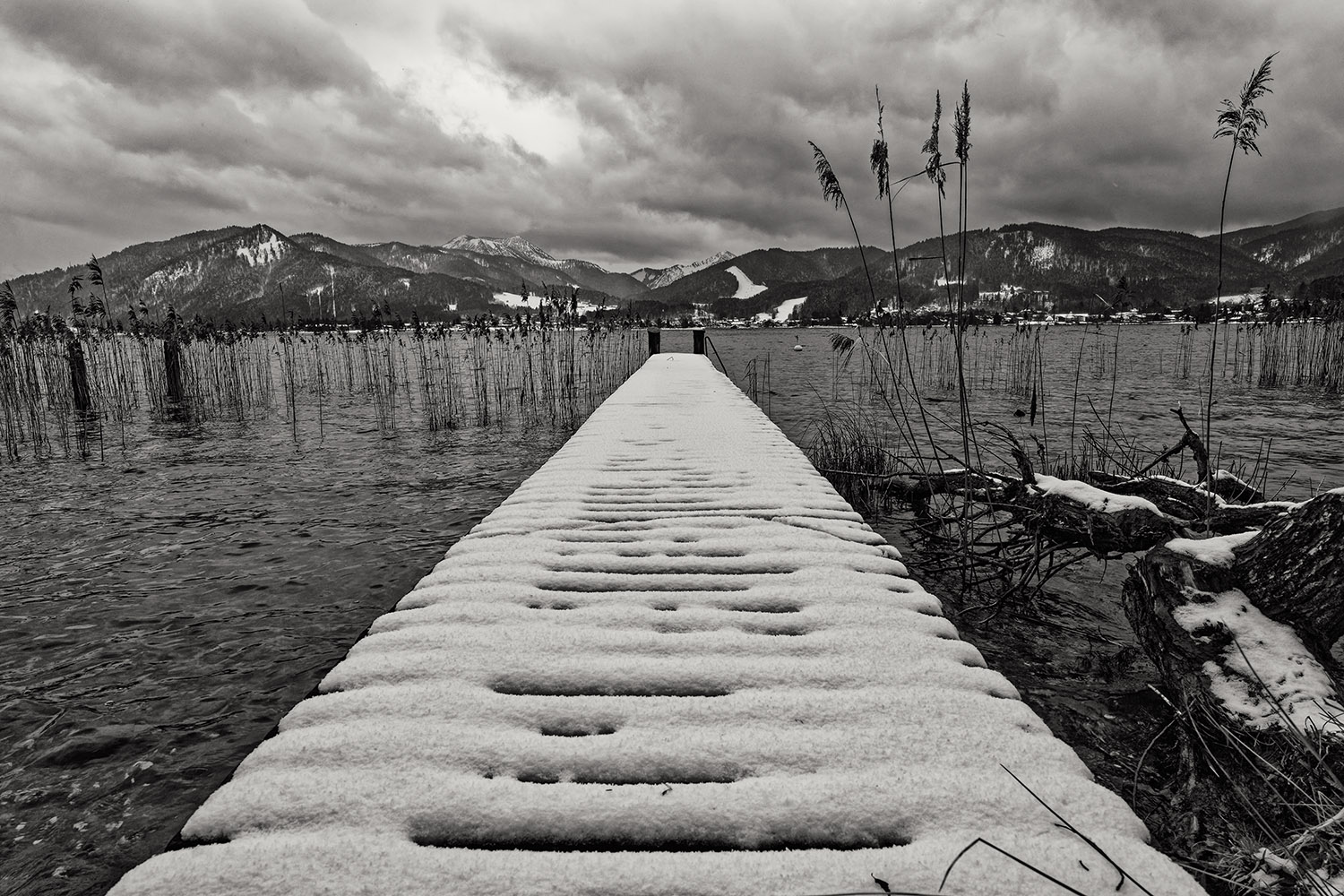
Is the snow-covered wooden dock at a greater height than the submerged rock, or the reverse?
the snow-covered wooden dock

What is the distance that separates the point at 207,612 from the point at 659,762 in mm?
3586

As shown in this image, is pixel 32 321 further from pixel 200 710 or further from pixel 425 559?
pixel 200 710

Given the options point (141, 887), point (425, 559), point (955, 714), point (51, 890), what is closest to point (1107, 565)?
point (955, 714)

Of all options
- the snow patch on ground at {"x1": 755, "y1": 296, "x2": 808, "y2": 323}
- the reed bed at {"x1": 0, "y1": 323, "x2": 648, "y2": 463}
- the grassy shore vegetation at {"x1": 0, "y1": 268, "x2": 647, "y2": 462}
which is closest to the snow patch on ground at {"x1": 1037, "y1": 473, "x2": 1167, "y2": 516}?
the reed bed at {"x1": 0, "y1": 323, "x2": 648, "y2": 463}

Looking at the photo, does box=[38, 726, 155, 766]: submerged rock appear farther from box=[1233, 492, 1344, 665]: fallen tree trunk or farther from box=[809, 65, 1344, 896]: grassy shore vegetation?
box=[1233, 492, 1344, 665]: fallen tree trunk

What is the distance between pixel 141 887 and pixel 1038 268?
739ft

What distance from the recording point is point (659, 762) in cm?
141

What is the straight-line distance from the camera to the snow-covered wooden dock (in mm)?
1105

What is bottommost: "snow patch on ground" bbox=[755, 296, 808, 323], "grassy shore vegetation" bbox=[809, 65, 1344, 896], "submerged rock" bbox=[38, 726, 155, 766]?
"submerged rock" bbox=[38, 726, 155, 766]

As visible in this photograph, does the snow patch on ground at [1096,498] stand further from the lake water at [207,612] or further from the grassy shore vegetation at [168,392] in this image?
the grassy shore vegetation at [168,392]

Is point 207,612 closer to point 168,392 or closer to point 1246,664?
point 1246,664

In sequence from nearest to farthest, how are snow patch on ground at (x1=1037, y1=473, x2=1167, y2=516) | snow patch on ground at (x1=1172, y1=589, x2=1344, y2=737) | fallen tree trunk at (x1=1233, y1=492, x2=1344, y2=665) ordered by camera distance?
snow patch on ground at (x1=1172, y1=589, x2=1344, y2=737), fallen tree trunk at (x1=1233, y1=492, x2=1344, y2=665), snow patch on ground at (x1=1037, y1=473, x2=1167, y2=516)

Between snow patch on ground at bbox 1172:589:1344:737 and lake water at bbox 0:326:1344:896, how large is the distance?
62 centimetres

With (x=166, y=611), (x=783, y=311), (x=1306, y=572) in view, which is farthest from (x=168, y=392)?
(x=783, y=311)
